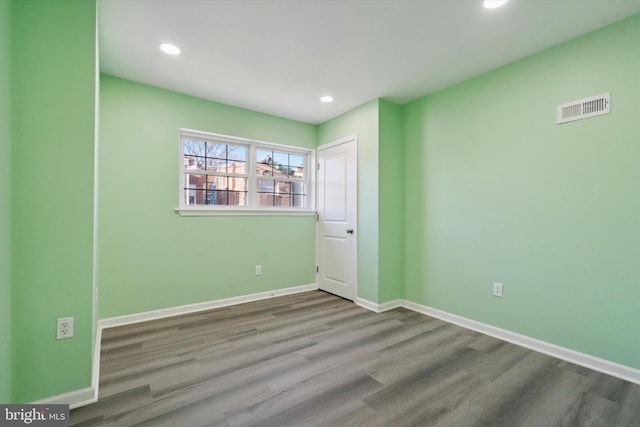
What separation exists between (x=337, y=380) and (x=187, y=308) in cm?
210

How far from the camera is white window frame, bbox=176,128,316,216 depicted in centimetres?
326

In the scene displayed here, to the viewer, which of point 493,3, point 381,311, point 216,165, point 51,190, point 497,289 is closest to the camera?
point 51,190

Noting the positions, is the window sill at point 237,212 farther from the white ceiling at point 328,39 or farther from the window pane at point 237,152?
the white ceiling at point 328,39

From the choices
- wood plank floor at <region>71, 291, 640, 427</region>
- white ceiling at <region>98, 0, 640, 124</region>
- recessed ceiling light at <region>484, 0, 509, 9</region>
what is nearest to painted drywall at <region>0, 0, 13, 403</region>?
wood plank floor at <region>71, 291, 640, 427</region>

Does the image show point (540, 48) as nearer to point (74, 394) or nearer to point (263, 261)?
point (263, 261)

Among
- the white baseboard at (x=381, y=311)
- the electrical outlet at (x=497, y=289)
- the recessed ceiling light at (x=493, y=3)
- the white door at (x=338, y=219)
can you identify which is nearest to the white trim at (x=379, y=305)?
the white baseboard at (x=381, y=311)

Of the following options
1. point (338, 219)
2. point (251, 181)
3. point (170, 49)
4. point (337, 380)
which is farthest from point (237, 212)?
point (337, 380)

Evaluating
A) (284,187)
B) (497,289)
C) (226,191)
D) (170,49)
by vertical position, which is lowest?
(497,289)

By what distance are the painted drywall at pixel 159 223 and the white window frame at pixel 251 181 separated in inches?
2.9

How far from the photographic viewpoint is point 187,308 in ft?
10.4

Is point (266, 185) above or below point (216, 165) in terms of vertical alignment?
below

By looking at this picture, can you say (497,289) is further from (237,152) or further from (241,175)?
(237,152)

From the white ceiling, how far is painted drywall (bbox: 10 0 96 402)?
49cm

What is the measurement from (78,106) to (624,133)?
3646 mm
